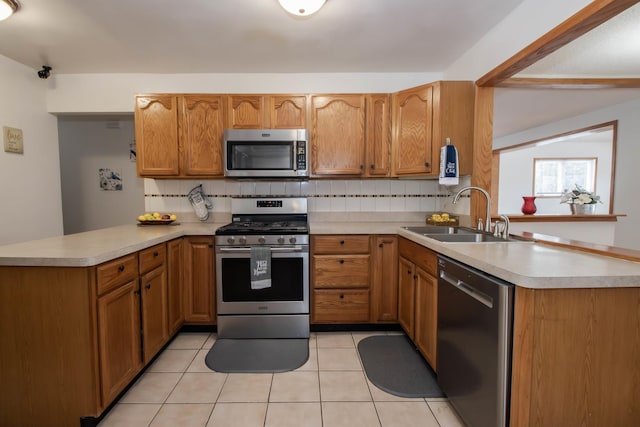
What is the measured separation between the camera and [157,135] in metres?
2.65

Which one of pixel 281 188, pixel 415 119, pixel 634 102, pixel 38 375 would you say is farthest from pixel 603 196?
pixel 38 375

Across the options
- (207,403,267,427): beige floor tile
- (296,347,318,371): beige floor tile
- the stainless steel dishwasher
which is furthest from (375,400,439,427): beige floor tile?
(207,403,267,427): beige floor tile

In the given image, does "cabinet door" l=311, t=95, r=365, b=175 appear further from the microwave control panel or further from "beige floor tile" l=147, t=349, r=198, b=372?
"beige floor tile" l=147, t=349, r=198, b=372

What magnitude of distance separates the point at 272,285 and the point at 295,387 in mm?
781

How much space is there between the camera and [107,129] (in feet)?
13.9

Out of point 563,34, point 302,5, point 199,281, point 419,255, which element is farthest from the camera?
point 199,281

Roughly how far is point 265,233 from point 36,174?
92.3 inches

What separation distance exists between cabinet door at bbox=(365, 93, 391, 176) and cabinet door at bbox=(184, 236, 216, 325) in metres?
1.57

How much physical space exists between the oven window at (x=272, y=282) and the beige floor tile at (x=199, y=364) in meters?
0.41

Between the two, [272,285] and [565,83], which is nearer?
[565,83]

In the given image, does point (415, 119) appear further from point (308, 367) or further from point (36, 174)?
point (36, 174)

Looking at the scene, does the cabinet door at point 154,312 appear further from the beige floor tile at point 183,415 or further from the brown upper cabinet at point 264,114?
the brown upper cabinet at point 264,114

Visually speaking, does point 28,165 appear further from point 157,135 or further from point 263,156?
point 263,156

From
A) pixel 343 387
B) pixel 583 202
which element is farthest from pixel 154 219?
pixel 583 202
